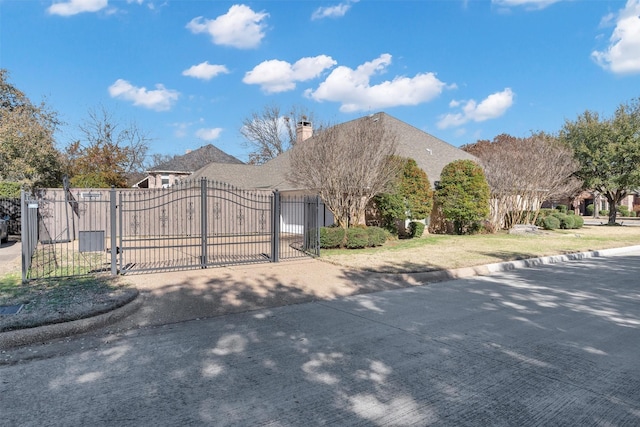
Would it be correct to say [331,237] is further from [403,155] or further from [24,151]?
[24,151]

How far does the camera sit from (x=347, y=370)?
409cm

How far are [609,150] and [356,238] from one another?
22.2 metres

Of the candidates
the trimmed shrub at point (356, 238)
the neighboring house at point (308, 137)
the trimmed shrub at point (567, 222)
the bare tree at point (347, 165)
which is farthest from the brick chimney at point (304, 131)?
the trimmed shrub at point (567, 222)

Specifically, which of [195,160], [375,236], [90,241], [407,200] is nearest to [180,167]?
[195,160]

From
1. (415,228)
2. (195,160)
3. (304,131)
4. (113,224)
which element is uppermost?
(304,131)

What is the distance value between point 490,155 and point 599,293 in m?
16.3

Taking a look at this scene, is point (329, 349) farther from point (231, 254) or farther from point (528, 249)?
point (528, 249)

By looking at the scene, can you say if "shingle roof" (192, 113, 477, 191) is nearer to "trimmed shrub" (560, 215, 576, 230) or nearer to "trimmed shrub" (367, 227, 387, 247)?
"trimmed shrub" (560, 215, 576, 230)

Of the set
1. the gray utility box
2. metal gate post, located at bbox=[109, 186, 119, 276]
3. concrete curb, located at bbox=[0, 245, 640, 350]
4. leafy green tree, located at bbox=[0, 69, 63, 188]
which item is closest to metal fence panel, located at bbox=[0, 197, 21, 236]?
leafy green tree, located at bbox=[0, 69, 63, 188]

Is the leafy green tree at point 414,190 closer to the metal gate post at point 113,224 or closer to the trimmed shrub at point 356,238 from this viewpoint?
the trimmed shrub at point 356,238

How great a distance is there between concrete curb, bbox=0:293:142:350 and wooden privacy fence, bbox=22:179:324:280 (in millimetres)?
2626

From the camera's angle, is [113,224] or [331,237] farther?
[331,237]

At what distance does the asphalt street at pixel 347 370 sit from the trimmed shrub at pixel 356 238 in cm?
725

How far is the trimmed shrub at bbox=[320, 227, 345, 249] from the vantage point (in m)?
13.6
